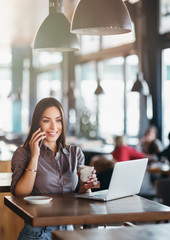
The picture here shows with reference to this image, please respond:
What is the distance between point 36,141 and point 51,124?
0.19m

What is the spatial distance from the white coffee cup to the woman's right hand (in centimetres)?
30

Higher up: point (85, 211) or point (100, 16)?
point (100, 16)

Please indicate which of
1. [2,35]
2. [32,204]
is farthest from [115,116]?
[32,204]

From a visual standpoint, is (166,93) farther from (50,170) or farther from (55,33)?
(50,170)

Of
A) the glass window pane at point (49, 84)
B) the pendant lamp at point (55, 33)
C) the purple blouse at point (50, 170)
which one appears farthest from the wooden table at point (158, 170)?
the glass window pane at point (49, 84)

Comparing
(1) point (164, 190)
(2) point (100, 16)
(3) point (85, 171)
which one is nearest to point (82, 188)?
(3) point (85, 171)

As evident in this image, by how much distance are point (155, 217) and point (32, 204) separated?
2.27ft

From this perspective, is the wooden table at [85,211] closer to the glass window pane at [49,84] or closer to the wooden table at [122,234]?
the wooden table at [122,234]

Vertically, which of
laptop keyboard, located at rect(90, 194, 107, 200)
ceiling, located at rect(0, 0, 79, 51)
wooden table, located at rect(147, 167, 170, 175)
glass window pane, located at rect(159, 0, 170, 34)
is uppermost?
ceiling, located at rect(0, 0, 79, 51)

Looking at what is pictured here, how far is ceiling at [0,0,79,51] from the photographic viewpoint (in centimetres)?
1045

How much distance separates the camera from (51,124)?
10.4 feet

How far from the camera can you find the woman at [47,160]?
3.01 metres

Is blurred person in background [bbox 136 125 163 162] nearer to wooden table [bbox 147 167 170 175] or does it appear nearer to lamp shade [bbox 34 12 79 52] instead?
wooden table [bbox 147 167 170 175]

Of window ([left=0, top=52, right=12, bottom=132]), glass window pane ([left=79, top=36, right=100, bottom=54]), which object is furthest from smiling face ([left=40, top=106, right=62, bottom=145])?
window ([left=0, top=52, right=12, bottom=132])
